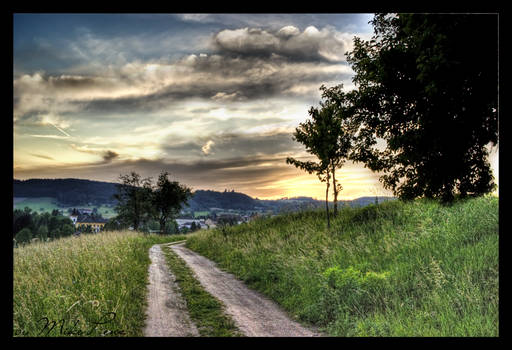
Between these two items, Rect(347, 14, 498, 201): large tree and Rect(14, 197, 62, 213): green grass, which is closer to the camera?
Rect(14, 197, 62, 213): green grass

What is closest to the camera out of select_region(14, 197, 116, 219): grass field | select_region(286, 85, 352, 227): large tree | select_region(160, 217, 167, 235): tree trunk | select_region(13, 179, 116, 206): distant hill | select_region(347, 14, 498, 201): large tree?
select_region(14, 197, 116, 219): grass field

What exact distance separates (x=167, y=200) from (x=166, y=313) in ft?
121

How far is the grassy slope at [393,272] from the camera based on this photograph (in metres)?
5.19

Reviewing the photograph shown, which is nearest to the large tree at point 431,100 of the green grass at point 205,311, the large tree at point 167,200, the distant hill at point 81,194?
the distant hill at point 81,194

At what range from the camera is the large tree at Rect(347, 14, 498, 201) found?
6.70m

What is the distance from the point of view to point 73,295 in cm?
564

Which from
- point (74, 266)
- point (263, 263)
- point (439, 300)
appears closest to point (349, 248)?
point (263, 263)

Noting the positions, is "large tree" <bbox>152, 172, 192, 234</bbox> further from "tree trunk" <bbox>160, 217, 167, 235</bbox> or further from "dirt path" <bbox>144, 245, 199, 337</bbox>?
"dirt path" <bbox>144, 245, 199, 337</bbox>

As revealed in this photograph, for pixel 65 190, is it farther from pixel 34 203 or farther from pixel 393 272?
pixel 393 272

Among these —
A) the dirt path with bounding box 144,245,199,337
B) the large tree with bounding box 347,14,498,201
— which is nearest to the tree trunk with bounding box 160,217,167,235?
the dirt path with bounding box 144,245,199,337

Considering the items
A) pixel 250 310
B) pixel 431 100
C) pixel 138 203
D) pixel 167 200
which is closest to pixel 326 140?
pixel 431 100

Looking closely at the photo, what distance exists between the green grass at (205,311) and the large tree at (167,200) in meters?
31.9

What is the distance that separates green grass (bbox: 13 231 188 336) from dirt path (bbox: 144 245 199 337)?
196mm
